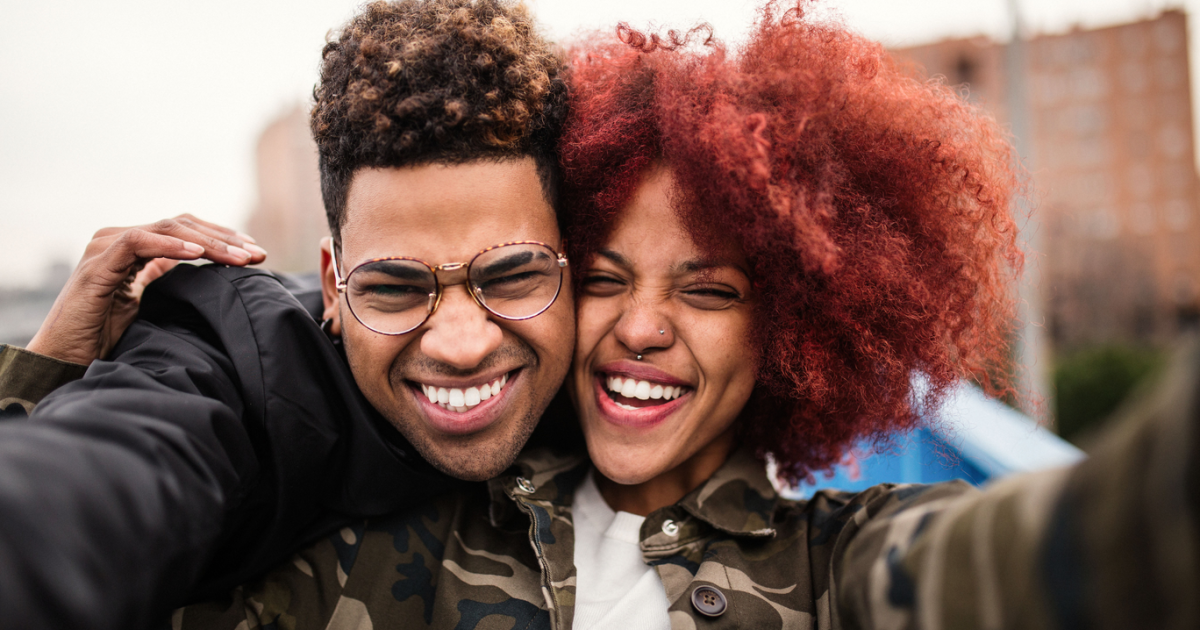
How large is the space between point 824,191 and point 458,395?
1.18 metres

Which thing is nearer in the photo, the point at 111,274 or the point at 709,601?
the point at 709,601

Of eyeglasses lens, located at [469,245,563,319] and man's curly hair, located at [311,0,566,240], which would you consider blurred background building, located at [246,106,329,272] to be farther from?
eyeglasses lens, located at [469,245,563,319]

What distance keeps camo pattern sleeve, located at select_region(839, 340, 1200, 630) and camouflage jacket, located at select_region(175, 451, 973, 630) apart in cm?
90

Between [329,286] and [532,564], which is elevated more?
[329,286]

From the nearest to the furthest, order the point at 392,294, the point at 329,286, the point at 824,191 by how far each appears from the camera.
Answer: the point at 824,191
the point at 392,294
the point at 329,286

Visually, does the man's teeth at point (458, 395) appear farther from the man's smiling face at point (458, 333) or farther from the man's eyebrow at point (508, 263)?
the man's eyebrow at point (508, 263)

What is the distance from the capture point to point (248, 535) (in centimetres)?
215

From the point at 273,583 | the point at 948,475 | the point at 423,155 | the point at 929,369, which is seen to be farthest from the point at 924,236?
the point at 273,583

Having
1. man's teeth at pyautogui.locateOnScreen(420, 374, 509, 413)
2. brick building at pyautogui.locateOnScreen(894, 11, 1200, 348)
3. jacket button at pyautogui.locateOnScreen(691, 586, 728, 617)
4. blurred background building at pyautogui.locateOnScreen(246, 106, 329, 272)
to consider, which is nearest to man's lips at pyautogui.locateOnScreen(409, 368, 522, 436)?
man's teeth at pyautogui.locateOnScreen(420, 374, 509, 413)

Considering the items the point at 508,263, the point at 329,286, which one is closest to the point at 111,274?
the point at 329,286

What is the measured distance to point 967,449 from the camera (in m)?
3.66

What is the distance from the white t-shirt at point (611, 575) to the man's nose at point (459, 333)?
2.42 ft

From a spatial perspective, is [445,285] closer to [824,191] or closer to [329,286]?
[329,286]

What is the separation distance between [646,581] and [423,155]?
55.0 inches
